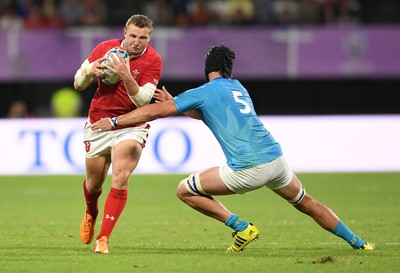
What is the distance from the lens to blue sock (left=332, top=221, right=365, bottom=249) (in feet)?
28.1

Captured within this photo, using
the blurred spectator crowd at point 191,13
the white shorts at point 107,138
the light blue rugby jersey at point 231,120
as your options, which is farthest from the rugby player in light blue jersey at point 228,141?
the blurred spectator crowd at point 191,13

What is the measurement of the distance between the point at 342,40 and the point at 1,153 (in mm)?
7718

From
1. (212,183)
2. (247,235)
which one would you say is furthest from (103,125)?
(247,235)

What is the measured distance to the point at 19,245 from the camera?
9.22 meters

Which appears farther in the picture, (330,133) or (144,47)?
(330,133)

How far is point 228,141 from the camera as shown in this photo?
827 centimetres

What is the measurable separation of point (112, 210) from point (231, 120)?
137 cm

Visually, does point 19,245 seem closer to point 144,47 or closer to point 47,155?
point 144,47

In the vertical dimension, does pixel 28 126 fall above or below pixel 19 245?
below

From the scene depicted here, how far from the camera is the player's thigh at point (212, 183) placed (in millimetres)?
8289

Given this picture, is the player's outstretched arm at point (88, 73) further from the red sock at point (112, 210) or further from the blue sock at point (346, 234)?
the blue sock at point (346, 234)

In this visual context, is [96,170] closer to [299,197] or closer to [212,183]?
[212,183]

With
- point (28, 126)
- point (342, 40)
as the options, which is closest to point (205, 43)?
point (342, 40)

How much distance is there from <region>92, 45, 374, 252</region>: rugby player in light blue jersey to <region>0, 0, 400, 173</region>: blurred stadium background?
12.0 m
